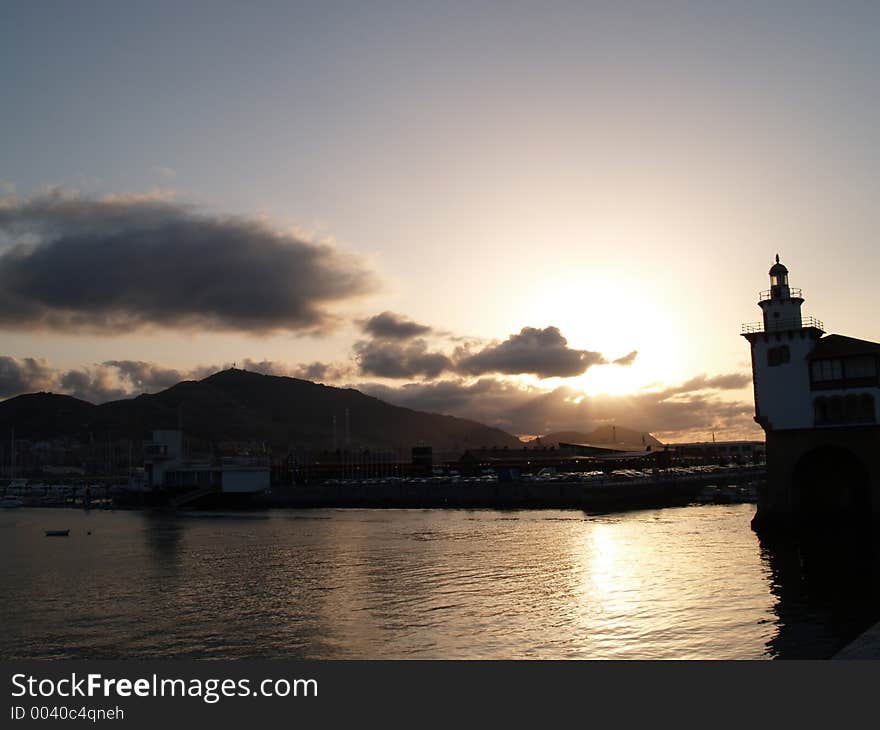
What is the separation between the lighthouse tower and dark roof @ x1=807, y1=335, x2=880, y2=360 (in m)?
0.59

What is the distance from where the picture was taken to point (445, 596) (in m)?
39.8

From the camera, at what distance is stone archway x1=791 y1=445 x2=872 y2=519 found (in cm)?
6706

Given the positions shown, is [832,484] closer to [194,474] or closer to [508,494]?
[508,494]

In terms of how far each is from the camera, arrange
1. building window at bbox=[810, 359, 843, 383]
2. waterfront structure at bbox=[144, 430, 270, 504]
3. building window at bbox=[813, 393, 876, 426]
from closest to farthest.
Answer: building window at bbox=[813, 393, 876, 426], building window at bbox=[810, 359, 843, 383], waterfront structure at bbox=[144, 430, 270, 504]

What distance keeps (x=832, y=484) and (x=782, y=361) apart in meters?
14.7

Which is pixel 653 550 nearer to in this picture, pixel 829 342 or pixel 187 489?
pixel 829 342

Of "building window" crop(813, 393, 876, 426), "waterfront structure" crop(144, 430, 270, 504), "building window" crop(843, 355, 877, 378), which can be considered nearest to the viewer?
"building window" crop(813, 393, 876, 426)

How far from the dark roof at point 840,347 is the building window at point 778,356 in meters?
1.69

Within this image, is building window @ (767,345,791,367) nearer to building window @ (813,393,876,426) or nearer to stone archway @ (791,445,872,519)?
building window @ (813,393,876,426)

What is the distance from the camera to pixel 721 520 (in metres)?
82.1

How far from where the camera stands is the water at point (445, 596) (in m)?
29.6

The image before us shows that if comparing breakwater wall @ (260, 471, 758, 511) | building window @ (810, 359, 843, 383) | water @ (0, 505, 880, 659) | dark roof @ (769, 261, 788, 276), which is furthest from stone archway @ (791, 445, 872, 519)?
breakwater wall @ (260, 471, 758, 511)

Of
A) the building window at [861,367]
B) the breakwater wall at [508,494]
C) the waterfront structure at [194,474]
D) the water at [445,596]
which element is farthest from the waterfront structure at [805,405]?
the waterfront structure at [194,474]

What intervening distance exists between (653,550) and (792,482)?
589 inches
